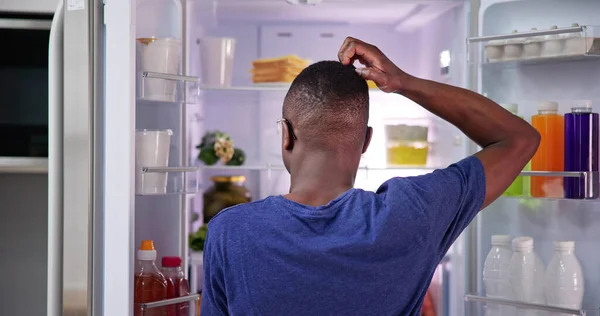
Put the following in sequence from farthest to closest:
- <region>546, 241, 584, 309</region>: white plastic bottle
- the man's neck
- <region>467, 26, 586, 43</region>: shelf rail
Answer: <region>546, 241, 584, 309</region>: white plastic bottle
<region>467, 26, 586, 43</region>: shelf rail
the man's neck

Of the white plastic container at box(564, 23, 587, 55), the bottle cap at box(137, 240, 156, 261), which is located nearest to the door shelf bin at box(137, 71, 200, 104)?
the bottle cap at box(137, 240, 156, 261)

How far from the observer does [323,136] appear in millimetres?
1371

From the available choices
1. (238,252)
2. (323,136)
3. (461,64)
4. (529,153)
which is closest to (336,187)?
(323,136)

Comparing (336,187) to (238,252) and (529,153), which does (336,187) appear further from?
(529,153)

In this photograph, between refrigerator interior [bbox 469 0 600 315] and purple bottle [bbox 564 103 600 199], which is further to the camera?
refrigerator interior [bbox 469 0 600 315]

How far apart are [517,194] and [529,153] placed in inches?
34.8

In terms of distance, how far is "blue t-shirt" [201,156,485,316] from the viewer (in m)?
1.25

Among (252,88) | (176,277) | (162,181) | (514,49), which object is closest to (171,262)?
(176,277)

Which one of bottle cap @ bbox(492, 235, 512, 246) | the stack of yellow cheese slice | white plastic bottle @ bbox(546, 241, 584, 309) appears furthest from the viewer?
the stack of yellow cheese slice

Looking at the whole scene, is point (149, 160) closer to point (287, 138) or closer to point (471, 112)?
point (287, 138)

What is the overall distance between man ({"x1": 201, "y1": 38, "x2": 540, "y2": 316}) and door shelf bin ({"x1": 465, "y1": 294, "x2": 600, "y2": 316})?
92cm

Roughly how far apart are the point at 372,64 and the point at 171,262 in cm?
113

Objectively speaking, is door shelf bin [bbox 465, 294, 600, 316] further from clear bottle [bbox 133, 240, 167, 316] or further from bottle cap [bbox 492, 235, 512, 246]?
clear bottle [bbox 133, 240, 167, 316]

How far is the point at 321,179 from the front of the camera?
136 centimetres
